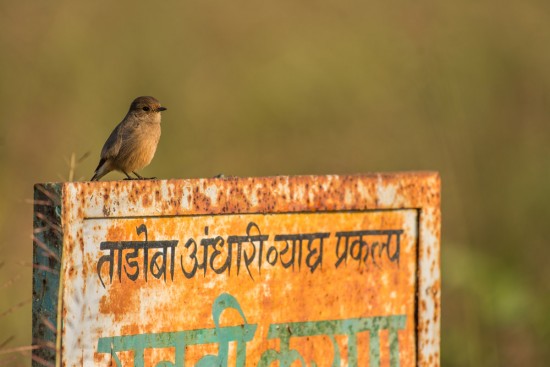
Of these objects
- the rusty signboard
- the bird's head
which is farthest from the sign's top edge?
the bird's head

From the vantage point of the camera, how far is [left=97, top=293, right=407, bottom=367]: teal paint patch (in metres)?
3.34

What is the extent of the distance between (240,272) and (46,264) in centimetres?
65

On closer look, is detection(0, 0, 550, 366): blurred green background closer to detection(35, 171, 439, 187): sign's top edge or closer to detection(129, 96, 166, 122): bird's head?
detection(129, 96, 166, 122): bird's head

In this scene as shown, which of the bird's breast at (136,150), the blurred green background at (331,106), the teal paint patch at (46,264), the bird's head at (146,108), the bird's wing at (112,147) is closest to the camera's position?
the teal paint patch at (46,264)

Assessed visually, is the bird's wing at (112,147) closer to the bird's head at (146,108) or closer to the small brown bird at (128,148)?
the small brown bird at (128,148)

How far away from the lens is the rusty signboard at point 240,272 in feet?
10.5

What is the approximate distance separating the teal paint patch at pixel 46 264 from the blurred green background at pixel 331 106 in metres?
2.32

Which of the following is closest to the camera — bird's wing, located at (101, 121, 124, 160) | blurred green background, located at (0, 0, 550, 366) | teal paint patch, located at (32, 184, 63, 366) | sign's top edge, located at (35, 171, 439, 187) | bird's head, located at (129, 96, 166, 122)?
teal paint patch, located at (32, 184, 63, 366)

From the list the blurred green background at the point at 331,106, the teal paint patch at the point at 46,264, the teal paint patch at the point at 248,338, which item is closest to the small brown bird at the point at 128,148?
the blurred green background at the point at 331,106

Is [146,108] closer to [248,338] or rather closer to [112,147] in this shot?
[112,147]

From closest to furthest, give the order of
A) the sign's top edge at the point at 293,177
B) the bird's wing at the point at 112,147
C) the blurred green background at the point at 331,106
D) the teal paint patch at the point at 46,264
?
the teal paint patch at the point at 46,264 → the sign's top edge at the point at 293,177 → the bird's wing at the point at 112,147 → the blurred green background at the point at 331,106

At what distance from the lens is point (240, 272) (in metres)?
3.58

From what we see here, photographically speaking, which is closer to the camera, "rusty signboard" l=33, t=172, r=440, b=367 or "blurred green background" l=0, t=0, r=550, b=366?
"rusty signboard" l=33, t=172, r=440, b=367

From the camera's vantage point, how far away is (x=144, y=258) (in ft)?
11.0
